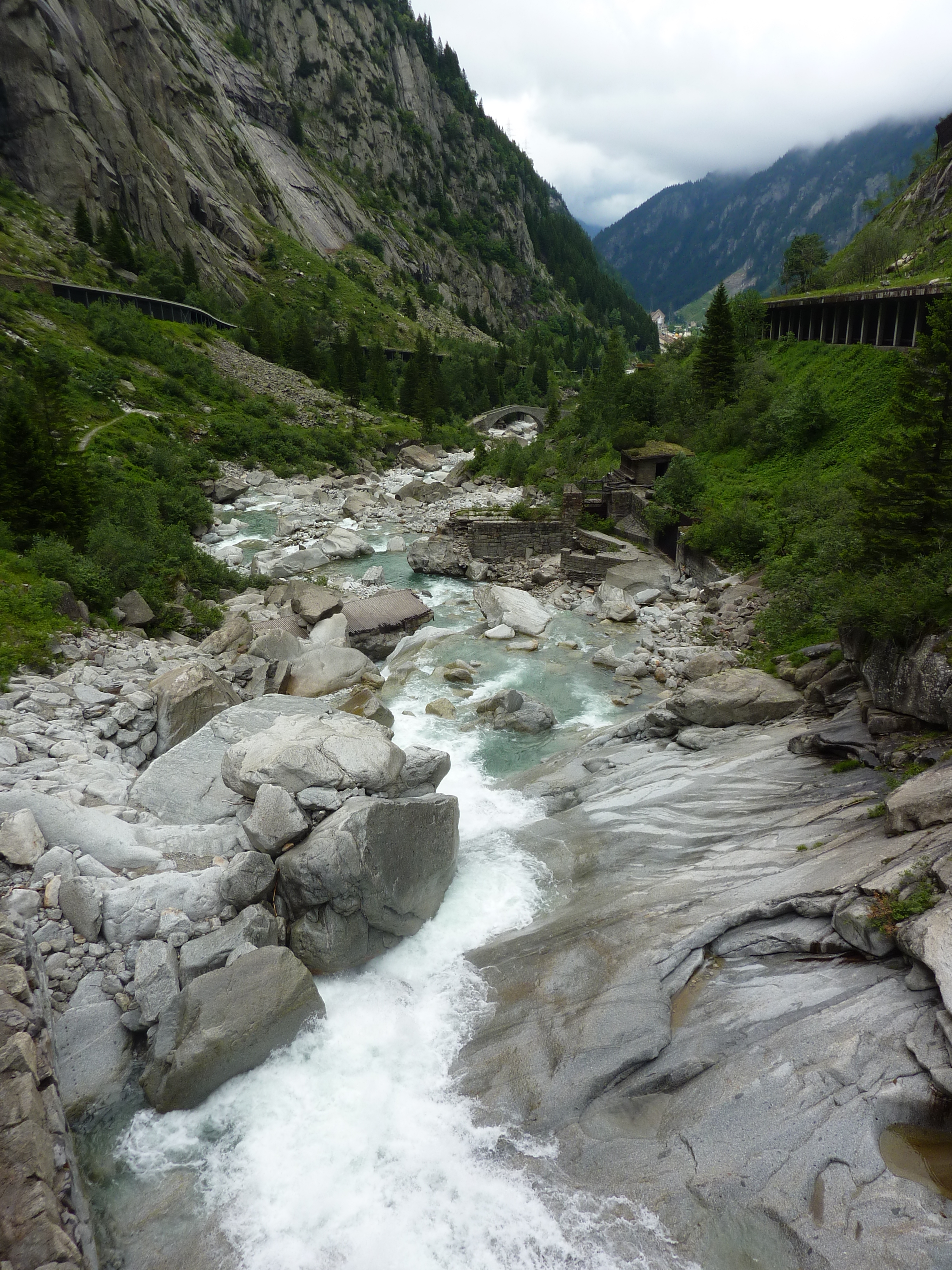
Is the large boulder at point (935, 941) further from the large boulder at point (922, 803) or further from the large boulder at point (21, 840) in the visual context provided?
the large boulder at point (21, 840)

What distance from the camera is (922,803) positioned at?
31.9ft

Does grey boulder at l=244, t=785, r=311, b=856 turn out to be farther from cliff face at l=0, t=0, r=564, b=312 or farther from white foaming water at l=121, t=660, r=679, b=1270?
cliff face at l=0, t=0, r=564, b=312

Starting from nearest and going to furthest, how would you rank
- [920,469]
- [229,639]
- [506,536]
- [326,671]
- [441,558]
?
[920,469]
[326,671]
[229,639]
[441,558]
[506,536]

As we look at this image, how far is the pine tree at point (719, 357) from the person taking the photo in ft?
147

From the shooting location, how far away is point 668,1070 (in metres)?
8.61

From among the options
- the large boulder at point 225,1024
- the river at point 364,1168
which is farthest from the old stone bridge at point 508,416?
the large boulder at point 225,1024

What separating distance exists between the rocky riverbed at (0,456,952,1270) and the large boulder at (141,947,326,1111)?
4 cm

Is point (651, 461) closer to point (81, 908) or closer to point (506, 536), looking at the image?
point (506, 536)

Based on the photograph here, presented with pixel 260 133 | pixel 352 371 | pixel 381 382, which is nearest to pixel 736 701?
pixel 352 371

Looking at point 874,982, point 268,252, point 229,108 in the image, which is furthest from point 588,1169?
point 229,108

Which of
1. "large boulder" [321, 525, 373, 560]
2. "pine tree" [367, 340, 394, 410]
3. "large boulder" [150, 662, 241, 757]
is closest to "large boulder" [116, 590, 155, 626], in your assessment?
"large boulder" [150, 662, 241, 757]

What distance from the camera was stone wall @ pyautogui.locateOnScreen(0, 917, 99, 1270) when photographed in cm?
629

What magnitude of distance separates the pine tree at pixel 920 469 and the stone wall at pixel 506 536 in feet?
75.9

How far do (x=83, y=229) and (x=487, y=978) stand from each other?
94.4 meters
